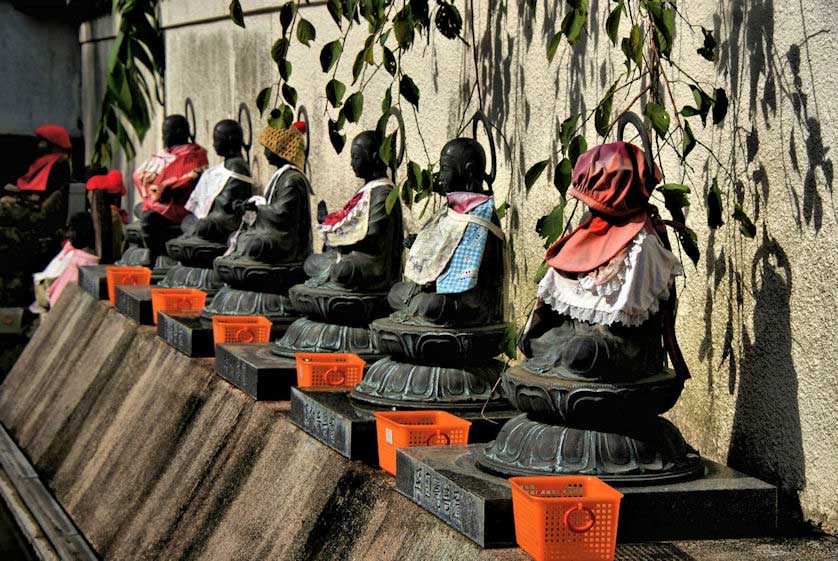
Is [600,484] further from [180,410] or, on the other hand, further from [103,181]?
[103,181]

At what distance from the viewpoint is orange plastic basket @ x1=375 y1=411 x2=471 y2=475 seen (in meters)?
5.48

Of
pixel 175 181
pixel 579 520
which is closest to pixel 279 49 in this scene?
pixel 579 520

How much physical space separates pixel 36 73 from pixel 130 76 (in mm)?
5311

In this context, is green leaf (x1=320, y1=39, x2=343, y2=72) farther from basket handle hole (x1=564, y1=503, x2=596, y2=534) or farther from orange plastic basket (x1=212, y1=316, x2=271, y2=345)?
basket handle hole (x1=564, y1=503, x2=596, y2=534)

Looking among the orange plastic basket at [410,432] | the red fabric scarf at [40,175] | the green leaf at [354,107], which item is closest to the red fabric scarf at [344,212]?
the green leaf at [354,107]

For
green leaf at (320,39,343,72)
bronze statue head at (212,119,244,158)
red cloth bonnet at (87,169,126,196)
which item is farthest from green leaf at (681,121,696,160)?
red cloth bonnet at (87,169,126,196)

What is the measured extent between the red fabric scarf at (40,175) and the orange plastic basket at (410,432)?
908cm

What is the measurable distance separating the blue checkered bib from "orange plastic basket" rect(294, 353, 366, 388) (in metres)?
0.82

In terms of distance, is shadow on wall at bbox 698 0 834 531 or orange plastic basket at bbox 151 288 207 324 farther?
orange plastic basket at bbox 151 288 207 324

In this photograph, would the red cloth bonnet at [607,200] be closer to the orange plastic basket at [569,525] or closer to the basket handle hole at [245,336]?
the orange plastic basket at [569,525]

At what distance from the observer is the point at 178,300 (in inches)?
369

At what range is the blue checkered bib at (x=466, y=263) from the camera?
5.98 meters

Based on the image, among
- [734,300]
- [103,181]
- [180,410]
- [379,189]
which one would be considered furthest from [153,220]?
[734,300]

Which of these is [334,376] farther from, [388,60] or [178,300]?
[178,300]
